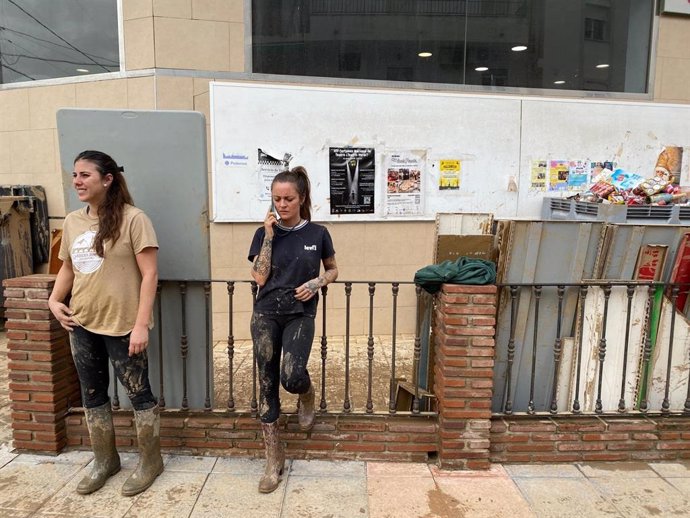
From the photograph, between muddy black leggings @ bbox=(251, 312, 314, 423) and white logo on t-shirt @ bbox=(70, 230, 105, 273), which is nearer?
white logo on t-shirt @ bbox=(70, 230, 105, 273)

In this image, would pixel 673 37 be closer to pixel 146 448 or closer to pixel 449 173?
pixel 449 173

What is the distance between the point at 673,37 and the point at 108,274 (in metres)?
7.67

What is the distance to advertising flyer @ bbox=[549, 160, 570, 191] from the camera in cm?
661

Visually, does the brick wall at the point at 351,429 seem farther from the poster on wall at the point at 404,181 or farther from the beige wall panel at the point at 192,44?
the beige wall panel at the point at 192,44

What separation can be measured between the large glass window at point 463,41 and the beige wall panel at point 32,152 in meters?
2.92

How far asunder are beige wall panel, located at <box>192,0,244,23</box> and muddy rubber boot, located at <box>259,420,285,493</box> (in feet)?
15.8

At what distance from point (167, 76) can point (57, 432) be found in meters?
4.11

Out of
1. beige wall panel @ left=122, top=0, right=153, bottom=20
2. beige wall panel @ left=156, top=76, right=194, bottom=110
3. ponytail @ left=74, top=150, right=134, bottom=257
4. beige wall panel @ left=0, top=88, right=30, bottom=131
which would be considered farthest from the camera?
beige wall panel @ left=0, top=88, right=30, bottom=131

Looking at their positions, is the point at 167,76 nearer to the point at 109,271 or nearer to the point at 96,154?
the point at 96,154

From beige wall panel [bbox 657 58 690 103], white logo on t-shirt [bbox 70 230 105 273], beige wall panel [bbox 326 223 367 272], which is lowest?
beige wall panel [bbox 326 223 367 272]

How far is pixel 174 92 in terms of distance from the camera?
5891mm

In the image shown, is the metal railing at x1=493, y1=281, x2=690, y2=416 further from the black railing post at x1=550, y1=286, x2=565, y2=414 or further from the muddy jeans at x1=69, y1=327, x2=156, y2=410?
the muddy jeans at x1=69, y1=327, x2=156, y2=410

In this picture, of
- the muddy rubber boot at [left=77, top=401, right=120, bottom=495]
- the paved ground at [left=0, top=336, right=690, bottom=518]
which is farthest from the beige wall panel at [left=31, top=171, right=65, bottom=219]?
the muddy rubber boot at [left=77, top=401, right=120, bottom=495]

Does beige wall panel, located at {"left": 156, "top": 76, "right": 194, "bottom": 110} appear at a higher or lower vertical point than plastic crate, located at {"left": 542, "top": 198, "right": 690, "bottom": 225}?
higher
